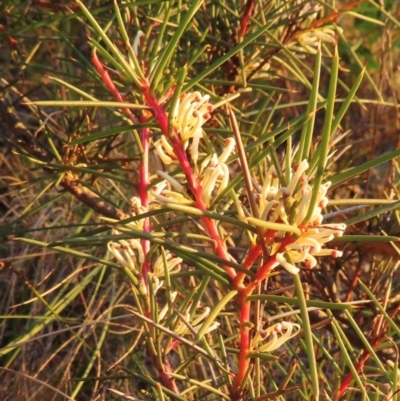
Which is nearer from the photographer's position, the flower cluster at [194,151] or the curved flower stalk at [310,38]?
the flower cluster at [194,151]

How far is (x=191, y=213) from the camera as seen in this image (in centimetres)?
39

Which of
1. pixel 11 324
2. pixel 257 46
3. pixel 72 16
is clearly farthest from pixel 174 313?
pixel 11 324

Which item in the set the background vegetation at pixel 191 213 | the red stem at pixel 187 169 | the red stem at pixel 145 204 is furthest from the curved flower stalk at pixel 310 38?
the red stem at pixel 187 169

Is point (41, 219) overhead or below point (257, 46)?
below

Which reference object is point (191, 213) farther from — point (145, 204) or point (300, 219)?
point (145, 204)

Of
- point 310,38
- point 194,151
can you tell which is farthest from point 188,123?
point 310,38

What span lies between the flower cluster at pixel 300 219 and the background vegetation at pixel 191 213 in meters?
0.01

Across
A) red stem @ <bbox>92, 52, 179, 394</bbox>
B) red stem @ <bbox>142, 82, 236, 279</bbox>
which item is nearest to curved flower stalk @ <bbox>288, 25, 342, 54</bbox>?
red stem @ <bbox>92, 52, 179, 394</bbox>

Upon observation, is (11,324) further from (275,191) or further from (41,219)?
(275,191)

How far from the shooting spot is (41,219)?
1358 millimetres

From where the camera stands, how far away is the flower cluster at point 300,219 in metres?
0.38

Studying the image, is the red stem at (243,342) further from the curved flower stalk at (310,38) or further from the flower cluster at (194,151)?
the curved flower stalk at (310,38)

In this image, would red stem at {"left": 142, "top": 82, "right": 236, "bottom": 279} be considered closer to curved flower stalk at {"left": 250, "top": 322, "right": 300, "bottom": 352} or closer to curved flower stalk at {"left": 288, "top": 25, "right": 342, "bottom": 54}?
curved flower stalk at {"left": 250, "top": 322, "right": 300, "bottom": 352}

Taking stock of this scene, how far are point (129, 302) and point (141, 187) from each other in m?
0.77
